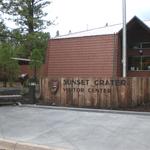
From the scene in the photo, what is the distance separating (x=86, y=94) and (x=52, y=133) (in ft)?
26.0

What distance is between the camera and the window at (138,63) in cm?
3953

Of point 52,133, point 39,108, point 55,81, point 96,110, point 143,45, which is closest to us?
point 52,133

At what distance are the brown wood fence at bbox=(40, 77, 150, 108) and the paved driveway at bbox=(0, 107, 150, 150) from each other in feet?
8.41

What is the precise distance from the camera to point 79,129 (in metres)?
12.5

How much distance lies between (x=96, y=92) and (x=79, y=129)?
23.3 feet

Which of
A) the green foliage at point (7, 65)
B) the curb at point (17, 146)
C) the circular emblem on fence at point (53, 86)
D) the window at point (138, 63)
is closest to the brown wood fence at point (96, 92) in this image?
the circular emblem on fence at point (53, 86)

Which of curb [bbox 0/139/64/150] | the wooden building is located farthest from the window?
curb [bbox 0/139/64/150]

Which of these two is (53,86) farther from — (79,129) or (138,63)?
(138,63)

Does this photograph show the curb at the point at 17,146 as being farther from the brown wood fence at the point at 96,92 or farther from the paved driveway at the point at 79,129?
the brown wood fence at the point at 96,92

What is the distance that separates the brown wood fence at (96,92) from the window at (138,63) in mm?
19767

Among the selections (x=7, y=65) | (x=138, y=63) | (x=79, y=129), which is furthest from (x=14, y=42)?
(x=79, y=129)

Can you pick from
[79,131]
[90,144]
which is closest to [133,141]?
[90,144]

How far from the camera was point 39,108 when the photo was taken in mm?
19062

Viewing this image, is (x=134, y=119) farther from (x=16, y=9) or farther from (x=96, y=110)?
(x=16, y=9)
